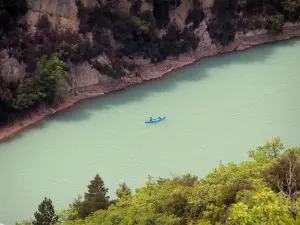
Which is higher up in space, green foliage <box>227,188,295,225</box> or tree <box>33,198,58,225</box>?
green foliage <box>227,188,295,225</box>

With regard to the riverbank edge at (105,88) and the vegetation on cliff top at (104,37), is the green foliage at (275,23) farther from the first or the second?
the riverbank edge at (105,88)

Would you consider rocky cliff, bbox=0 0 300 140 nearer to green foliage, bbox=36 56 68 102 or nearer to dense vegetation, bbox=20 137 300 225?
green foliage, bbox=36 56 68 102

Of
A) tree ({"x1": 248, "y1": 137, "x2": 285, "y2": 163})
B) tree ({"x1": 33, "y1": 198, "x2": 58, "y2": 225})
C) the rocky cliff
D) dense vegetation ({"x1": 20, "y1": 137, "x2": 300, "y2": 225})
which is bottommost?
tree ({"x1": 33, "y1": 198, "x2": 58, "y2": 225})

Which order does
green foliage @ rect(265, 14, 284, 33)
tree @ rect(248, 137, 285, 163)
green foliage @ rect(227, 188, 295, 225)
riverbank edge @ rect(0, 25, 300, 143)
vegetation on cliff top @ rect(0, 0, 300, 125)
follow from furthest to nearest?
green foliage @ rect(265, 14, 284, 33), vegetation on cliff top @ rect(0, 0, 300, 125), riverbank edge @ rect(0, 25, 300, 143), tree @ rect(248, 137, 285, 163), green foliage @ rect(227, 188, 295, 225)

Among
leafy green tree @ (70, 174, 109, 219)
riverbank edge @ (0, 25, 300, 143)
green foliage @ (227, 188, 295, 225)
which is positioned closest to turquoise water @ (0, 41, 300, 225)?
riverbank edge @ (0, 25, 300, 143)

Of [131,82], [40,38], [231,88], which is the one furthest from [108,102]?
[231,88]

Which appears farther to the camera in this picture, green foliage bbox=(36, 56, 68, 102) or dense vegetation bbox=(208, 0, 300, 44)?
dense vegetation bbox=(208, 0, 300, 44)

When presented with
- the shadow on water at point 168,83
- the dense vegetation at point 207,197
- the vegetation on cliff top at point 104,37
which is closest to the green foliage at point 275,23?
the vegetation on cliff top at point 104,37
